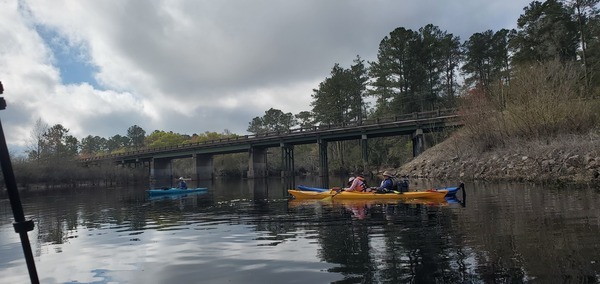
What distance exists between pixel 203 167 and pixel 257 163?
14655mm

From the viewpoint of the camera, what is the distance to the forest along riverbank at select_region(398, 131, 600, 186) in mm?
21969

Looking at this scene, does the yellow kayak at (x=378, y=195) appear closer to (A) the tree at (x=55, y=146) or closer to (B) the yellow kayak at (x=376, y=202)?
(B) the yellow kayak at (x=376, y=202)

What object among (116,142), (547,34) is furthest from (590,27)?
(116,142)

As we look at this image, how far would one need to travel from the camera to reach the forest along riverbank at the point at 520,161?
865 inches

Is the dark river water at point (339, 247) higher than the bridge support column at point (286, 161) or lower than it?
lower

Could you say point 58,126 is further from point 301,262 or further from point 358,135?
point 301,262

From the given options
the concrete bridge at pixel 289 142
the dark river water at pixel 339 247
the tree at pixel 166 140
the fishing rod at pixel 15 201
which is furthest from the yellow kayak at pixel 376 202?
the tree at pixel 166 140

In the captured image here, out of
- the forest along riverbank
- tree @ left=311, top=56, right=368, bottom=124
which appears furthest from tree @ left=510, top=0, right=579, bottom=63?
tree @ left=311, top=56, right=368, bottom=124

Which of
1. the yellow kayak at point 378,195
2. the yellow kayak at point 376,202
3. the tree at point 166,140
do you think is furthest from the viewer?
the tree at point 166,140

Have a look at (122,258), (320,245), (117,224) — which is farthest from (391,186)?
(122,258)

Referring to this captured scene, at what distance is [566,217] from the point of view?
11.4 m

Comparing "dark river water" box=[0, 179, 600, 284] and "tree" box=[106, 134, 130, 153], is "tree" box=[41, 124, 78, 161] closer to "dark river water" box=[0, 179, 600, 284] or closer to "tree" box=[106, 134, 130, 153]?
"dark river water" box=[0, 179, 600, 284]

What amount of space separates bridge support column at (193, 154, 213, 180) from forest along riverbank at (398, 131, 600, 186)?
42611mm

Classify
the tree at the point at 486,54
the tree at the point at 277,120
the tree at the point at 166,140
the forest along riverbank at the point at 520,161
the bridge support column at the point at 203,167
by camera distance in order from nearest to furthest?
the forest along riverbank at the point at 520,161
the tree at the point at 486,54
the bridge support column at the point at 203,167
the tree at the point at 277,120
the tree at the point at 166,140
